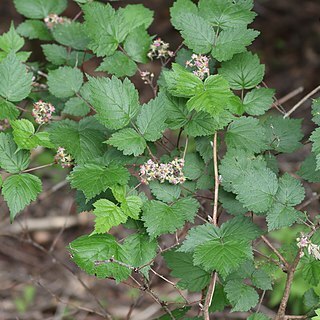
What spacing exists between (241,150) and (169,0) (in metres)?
4.05

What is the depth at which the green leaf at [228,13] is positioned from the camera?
2084 mm

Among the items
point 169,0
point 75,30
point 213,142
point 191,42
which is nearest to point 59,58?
point 75,30

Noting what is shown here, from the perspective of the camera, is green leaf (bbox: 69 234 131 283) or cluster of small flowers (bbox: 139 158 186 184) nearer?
green leaf (bbox: 69 234 131 283)

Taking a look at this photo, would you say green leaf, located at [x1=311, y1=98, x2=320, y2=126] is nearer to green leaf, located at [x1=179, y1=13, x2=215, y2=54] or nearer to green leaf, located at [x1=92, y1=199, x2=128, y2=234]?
green leaf, located at [x1=179, y1=13, x2=215, y2=54]

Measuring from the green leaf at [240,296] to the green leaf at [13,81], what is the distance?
957 millimetres

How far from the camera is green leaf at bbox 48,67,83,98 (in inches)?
87.0

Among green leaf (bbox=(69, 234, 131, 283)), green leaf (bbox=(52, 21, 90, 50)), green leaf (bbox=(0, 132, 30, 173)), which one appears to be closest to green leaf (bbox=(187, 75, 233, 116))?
green leaf (bbox=(69, 234, 131, 283))

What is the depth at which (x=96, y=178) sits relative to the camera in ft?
6.10

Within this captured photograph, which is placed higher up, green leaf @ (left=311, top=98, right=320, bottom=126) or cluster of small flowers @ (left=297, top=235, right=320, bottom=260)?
green leaf @ (left=311, top=98, right=320, bottom=126)

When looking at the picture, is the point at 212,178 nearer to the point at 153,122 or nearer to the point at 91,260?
the point at 153,122

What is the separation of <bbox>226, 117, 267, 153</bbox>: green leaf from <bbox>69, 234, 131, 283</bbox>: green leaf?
0.52 m

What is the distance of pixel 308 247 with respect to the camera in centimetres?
176

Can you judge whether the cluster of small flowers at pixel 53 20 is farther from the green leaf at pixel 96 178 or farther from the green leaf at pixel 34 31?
the green leaf at pixel 96 178

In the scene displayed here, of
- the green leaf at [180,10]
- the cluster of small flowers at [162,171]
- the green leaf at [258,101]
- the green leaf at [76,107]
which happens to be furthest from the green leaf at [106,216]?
the green leaf at [180,10]
